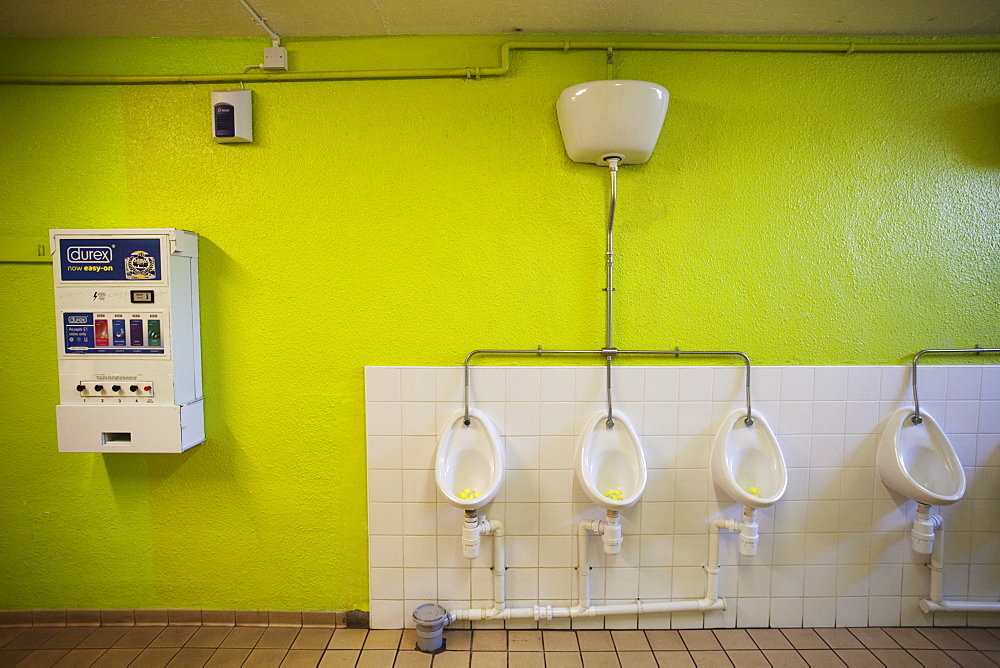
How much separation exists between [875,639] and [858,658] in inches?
6.9

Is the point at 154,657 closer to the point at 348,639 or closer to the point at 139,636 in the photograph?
the point at 139,636

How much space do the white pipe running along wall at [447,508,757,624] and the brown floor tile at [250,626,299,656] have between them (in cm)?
61

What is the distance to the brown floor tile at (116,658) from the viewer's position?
6.23 feet

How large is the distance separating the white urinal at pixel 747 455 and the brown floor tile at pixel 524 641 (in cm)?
90

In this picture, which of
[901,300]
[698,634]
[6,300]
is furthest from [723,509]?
[6,300]

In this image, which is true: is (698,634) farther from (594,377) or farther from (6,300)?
(6,300)

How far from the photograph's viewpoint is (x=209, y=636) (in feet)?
6.78

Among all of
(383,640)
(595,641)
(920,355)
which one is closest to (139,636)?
(383,640)

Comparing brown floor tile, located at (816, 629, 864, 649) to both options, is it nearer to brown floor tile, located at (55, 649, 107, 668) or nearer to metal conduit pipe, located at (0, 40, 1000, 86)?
metal conduit pipe, located at (0, 40, 1000, 86)

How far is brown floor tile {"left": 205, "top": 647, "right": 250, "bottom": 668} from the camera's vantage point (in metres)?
1.91

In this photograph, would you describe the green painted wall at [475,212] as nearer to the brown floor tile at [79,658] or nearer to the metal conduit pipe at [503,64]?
A: the metal conduit pipe at [503,64]

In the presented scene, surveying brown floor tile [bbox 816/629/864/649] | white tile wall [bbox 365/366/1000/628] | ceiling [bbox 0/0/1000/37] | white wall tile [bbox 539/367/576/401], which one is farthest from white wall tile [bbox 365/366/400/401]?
brown floor tile [bbox 816/629/864/649]

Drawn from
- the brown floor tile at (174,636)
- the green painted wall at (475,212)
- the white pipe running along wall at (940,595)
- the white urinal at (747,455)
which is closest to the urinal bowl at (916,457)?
the white pipe running along wall at (940,595)

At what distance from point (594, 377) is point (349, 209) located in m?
1.12
